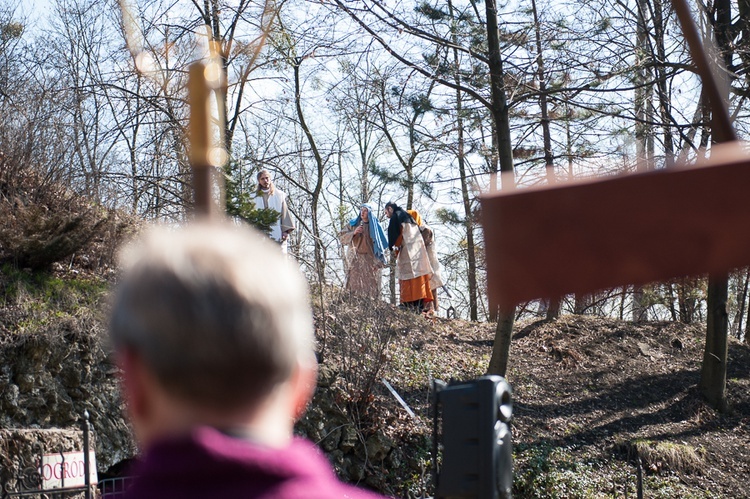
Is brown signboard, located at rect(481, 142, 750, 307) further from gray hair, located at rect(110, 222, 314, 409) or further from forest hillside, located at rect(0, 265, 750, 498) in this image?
forest hillside, located at rect(0, 265, 750, 498)

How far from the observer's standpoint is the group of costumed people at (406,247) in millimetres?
14180

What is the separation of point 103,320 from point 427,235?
728 cm

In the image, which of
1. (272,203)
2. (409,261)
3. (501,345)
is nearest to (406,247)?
(409,261)

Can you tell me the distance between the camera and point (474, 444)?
1310 mm

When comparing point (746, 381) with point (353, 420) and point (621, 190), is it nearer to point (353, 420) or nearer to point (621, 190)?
point (353, 420)

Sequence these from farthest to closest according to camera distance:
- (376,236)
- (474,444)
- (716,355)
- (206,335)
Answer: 1. (376,236)
2. (716,355)
3. (474,444)
4. (206,335)

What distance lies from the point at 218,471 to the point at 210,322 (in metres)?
0.16

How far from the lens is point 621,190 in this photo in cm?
98

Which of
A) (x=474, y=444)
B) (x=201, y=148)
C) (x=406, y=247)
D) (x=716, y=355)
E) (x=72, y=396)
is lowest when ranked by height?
(x=716, y=355)

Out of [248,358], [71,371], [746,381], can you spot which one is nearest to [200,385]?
[248,358]

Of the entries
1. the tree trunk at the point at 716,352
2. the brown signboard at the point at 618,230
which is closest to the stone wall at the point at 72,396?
the tree trunk at the point at 716,352

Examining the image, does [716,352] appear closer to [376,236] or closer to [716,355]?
[716,355]

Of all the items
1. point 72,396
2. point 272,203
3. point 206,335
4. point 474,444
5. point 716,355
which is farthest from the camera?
point 272,203

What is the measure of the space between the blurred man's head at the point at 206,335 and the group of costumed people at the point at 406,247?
12.8m
